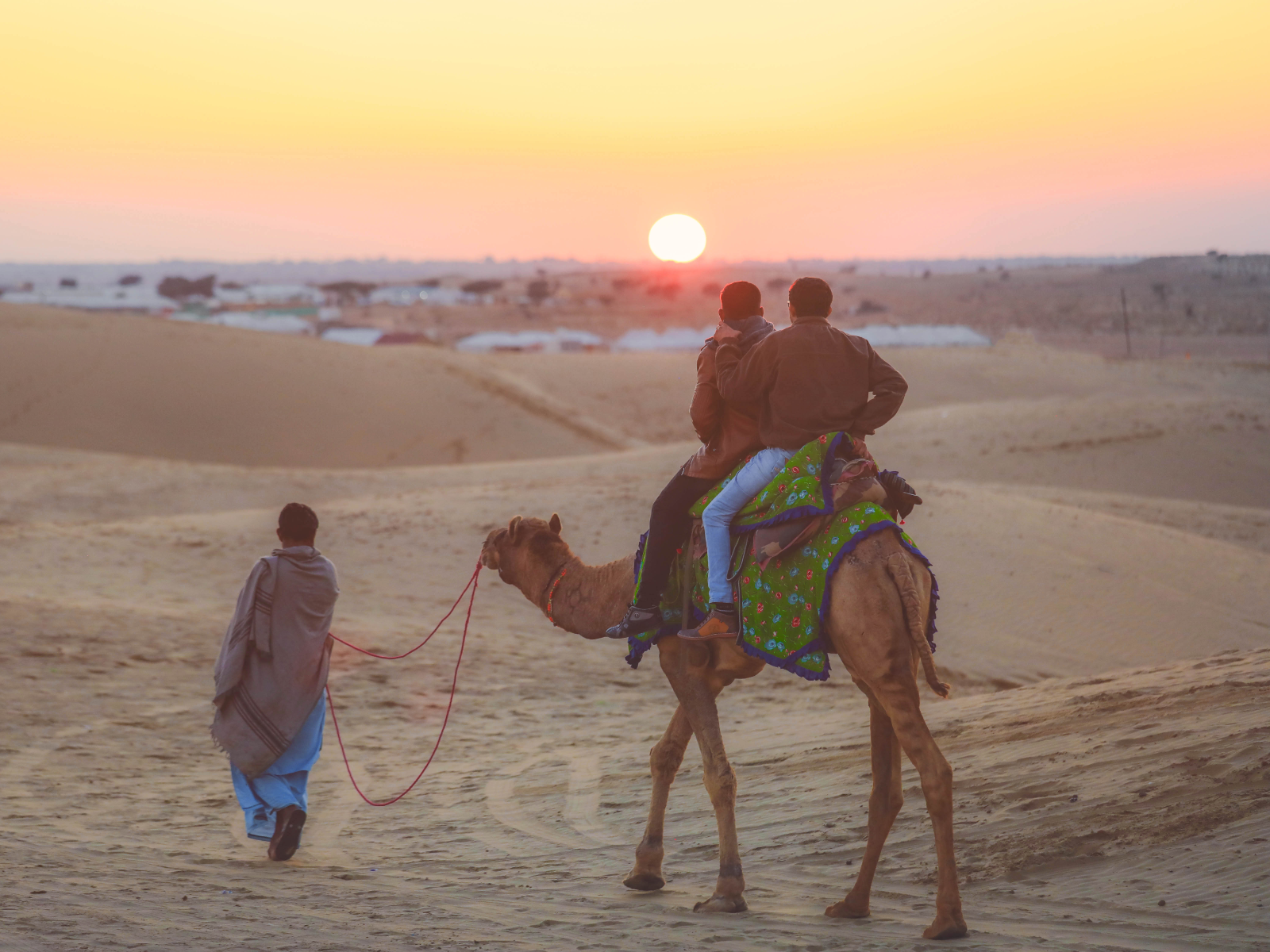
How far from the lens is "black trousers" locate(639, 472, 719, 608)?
6082 millimetres

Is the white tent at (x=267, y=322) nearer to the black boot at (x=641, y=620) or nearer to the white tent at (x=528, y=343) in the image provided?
the white tent at (x=528, y=343)

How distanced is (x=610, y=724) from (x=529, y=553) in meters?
4.82

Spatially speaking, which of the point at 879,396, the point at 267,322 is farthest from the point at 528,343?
the point at 879,396

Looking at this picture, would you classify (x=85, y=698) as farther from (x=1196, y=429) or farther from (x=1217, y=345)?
(x=1217, y=345)

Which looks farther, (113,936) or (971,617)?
(971,617)

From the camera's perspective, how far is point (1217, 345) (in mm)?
67188

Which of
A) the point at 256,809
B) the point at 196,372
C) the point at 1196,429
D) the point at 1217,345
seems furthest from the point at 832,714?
the point at 1217,345

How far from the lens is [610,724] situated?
36.9 ft

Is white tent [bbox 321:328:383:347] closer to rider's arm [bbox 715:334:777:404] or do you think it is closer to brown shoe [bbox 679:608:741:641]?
rider's arm [bbox 715:334:777:404]

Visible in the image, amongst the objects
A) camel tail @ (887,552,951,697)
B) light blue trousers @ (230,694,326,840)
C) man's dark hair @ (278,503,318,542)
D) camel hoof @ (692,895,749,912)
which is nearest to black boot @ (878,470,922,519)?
camel tail @ (887,552,951,697)

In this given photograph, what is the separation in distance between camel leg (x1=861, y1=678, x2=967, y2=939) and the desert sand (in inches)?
5.0

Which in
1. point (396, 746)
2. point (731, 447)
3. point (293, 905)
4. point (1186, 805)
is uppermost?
point (731, 447)

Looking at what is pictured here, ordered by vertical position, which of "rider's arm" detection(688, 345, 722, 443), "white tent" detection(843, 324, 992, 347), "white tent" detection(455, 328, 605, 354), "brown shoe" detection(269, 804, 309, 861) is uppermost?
"white tent" detection(843, 324, 992, 347)

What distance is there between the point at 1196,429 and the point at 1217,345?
142 ft
